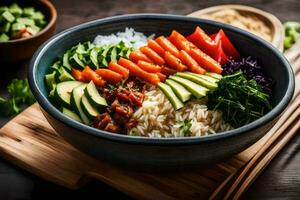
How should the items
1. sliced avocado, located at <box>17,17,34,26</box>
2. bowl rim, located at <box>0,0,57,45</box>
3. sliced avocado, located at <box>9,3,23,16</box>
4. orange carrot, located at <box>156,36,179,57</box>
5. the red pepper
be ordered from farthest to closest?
sliced avocado, located at <box>9,3,23,16</box>, sliced avocado, located at <box>17,17,34,26</box>, bowl rim, located at <box>0,0,57,45</box>, the red pepper, orange carrot, located at <box>156,36,179,57</box>

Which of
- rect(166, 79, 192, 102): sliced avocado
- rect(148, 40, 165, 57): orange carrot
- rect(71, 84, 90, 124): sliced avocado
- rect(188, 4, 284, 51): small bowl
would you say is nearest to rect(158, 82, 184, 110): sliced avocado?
rect(166, 79, 192, 102): sliced avocado

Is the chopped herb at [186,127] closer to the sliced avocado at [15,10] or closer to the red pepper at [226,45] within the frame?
the red pepper at [226,45]

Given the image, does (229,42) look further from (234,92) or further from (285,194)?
(285,194)

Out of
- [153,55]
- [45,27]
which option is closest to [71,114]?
[153,55]

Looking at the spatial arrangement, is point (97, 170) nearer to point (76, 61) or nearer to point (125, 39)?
point (76, 61)

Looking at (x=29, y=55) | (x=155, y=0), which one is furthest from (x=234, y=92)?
(x=155, y=0)

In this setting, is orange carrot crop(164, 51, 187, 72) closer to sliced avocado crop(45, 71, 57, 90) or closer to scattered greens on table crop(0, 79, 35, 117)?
sliced avocado crop(45, 71, 57, 90)

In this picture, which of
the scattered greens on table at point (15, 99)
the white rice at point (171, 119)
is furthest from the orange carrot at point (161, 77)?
the scattered greens on table at point (15, 99)
